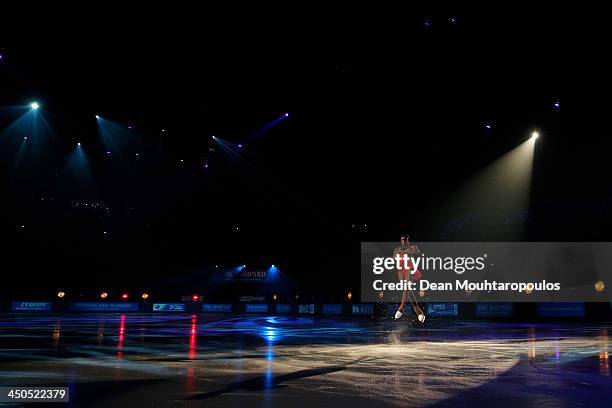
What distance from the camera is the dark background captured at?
74.2 ft

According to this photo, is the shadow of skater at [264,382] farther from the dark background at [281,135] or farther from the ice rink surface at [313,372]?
the dark background at [281,135]

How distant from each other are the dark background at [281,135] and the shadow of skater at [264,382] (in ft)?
52.8

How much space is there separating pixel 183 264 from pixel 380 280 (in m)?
21.5

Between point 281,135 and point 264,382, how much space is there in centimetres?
2961

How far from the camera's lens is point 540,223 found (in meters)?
39.1

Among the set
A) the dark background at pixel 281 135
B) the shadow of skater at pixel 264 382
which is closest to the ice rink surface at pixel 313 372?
the shadow of skater at pixel 264 382

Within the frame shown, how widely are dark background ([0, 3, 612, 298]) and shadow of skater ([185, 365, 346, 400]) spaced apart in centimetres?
1608

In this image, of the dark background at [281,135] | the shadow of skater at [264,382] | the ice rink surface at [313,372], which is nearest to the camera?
the ice rink surface at [313,372]

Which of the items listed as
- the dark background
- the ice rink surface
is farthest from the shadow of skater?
A: the dark background

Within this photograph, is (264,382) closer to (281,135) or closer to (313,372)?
(313,372)

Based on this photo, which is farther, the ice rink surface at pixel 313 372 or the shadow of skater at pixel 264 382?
the shadow of skater at pixel 264 382

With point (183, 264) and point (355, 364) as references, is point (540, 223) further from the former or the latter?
point (355, 364)

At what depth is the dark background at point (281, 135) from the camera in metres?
22.6

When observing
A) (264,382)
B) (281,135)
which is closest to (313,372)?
(264,382)
